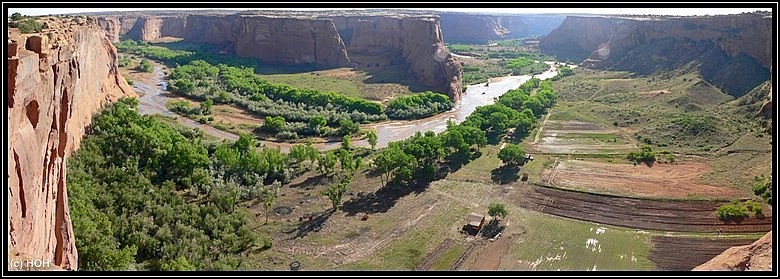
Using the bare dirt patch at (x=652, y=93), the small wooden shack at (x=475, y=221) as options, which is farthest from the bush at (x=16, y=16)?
the bare dirt patch at (x=652, y=93)

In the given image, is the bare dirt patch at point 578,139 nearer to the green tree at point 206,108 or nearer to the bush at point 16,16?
the green tree at point 206,108

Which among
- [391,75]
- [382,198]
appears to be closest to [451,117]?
[391,75]

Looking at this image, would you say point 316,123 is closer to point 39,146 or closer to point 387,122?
point 387,122

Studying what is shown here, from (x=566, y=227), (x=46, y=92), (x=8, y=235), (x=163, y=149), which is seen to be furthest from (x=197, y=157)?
(x=566, y=227)

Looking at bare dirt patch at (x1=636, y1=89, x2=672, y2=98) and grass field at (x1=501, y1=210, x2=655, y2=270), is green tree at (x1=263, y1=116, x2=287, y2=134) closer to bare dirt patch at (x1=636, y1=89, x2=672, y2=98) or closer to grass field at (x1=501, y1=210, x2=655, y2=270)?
grass field at (x1=501, y1=210, x2=655, y2=270)

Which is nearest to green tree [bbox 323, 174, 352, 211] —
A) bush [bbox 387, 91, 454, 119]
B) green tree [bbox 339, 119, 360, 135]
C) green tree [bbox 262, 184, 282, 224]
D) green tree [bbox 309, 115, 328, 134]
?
green tree [bbox 262, 184, 282, 224]
